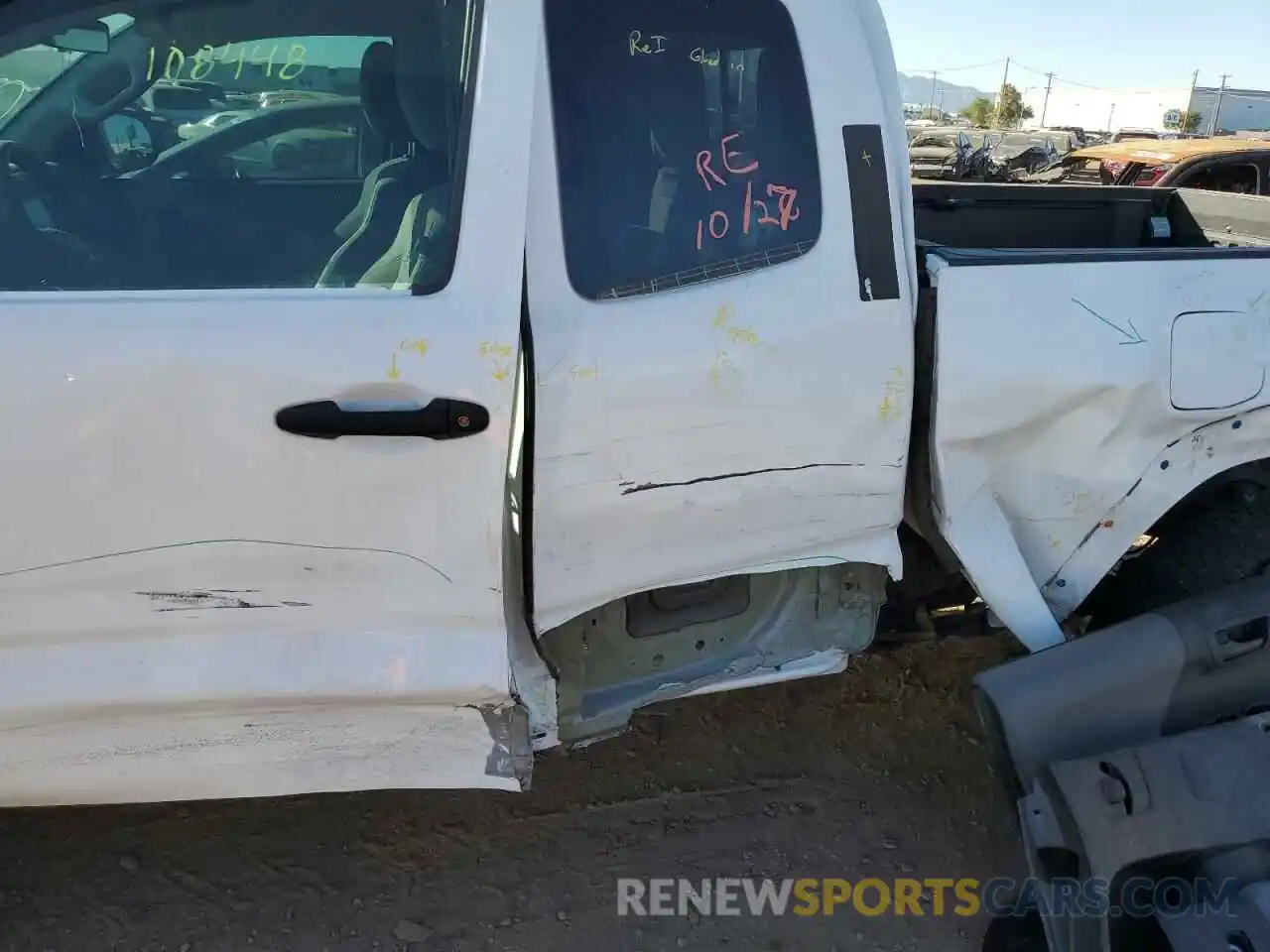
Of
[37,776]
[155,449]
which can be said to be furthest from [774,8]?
[37,776]

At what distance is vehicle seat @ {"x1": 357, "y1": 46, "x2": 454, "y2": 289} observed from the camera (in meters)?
1.78

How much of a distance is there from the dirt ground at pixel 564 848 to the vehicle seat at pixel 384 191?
4.79 feet

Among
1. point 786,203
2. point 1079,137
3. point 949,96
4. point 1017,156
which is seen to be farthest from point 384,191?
point 949,96

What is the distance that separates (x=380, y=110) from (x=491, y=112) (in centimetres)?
27

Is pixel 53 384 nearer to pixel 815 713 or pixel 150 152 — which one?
pixel 150 152

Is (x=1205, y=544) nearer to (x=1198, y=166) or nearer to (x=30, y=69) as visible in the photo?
(x=30, y=69)

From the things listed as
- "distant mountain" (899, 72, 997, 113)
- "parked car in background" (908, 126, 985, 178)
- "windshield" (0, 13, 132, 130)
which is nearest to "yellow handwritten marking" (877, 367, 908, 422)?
"windshield" (0, 13, 132, 130)

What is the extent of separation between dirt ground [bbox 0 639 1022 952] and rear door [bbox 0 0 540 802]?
597 mm

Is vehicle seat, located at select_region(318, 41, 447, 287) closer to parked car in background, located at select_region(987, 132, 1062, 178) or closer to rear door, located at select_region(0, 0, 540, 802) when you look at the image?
rear door, located at select_region(0, 0, 540, 802)

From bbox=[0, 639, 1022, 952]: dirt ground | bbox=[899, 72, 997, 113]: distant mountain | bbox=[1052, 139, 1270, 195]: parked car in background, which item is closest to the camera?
bbox=[0, 639, 1022, 952]: dirt ground

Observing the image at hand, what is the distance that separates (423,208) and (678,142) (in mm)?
494

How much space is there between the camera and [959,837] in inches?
103

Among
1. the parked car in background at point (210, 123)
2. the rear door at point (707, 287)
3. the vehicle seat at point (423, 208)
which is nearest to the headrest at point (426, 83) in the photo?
the vehicle seat at point (423, 208)

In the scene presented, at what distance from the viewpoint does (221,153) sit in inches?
73.9
